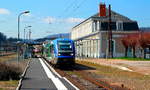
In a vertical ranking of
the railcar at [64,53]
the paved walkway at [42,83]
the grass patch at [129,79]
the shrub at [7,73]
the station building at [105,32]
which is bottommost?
the grass patch at [129,79]

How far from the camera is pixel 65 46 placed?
40.2 meters

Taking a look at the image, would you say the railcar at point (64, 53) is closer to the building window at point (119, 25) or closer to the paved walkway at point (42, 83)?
the paved walkway at point (42, 83)

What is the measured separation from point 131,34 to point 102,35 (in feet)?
22.3

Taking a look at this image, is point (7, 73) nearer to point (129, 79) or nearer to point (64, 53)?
point (129, 79)

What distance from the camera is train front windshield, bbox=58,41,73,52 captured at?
39844mm

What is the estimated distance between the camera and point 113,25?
94.2 m

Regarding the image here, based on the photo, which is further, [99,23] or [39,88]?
[99,23]

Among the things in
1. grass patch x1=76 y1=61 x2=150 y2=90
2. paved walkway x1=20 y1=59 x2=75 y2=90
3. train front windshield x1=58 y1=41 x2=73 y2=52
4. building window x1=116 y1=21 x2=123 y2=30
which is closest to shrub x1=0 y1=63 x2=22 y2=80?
paved walkway x1=20 y1=59 x2=75 y2=90

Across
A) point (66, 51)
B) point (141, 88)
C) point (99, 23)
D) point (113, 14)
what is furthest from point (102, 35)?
point (141, 88)

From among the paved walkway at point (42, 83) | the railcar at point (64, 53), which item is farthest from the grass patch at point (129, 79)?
the railcar at point (64, 53)

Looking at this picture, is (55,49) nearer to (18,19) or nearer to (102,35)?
(18,19)

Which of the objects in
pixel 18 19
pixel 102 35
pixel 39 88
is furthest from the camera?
pixel 102 35

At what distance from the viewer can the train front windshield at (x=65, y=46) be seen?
39844mm

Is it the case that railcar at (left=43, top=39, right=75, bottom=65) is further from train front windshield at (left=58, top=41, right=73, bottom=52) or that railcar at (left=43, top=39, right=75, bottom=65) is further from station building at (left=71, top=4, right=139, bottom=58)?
station building at (left=71, top=4, right=139, bottom=58)
